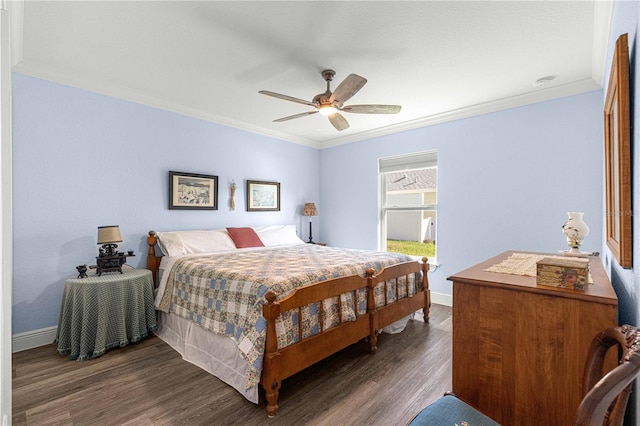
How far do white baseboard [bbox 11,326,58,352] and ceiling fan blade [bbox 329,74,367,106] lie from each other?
337 cm

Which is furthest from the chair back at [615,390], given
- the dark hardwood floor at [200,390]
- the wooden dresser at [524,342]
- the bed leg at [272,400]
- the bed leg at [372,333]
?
the bed leg at [372,333]

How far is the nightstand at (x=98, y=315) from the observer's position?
8.41 ft

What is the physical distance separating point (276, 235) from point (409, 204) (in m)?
2.04

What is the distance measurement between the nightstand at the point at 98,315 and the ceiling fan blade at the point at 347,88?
2.44 m

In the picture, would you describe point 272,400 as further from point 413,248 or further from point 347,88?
point 413,248

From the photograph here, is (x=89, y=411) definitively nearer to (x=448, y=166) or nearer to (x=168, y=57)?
(x=168, y=57)

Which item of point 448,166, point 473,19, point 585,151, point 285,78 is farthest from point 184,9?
point 585,151

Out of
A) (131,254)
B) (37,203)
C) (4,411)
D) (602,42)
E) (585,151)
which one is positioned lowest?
(4,411)

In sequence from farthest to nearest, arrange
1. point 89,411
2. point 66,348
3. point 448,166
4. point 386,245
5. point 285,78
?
point 386,245 < point 448,166 < point 285,78 < point 66,348 < point 89,411

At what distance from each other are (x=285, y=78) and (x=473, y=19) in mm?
1657

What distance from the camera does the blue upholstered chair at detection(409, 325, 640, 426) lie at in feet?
2.14

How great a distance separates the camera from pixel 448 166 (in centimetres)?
408

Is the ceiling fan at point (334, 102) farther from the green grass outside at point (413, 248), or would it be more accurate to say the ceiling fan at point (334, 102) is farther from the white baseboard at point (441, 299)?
the white baseboard at point (441, 299)

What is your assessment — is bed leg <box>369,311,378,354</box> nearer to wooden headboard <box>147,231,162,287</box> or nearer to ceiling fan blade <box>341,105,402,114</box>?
ceiling fan blade <box>341,105,402,114</box>
